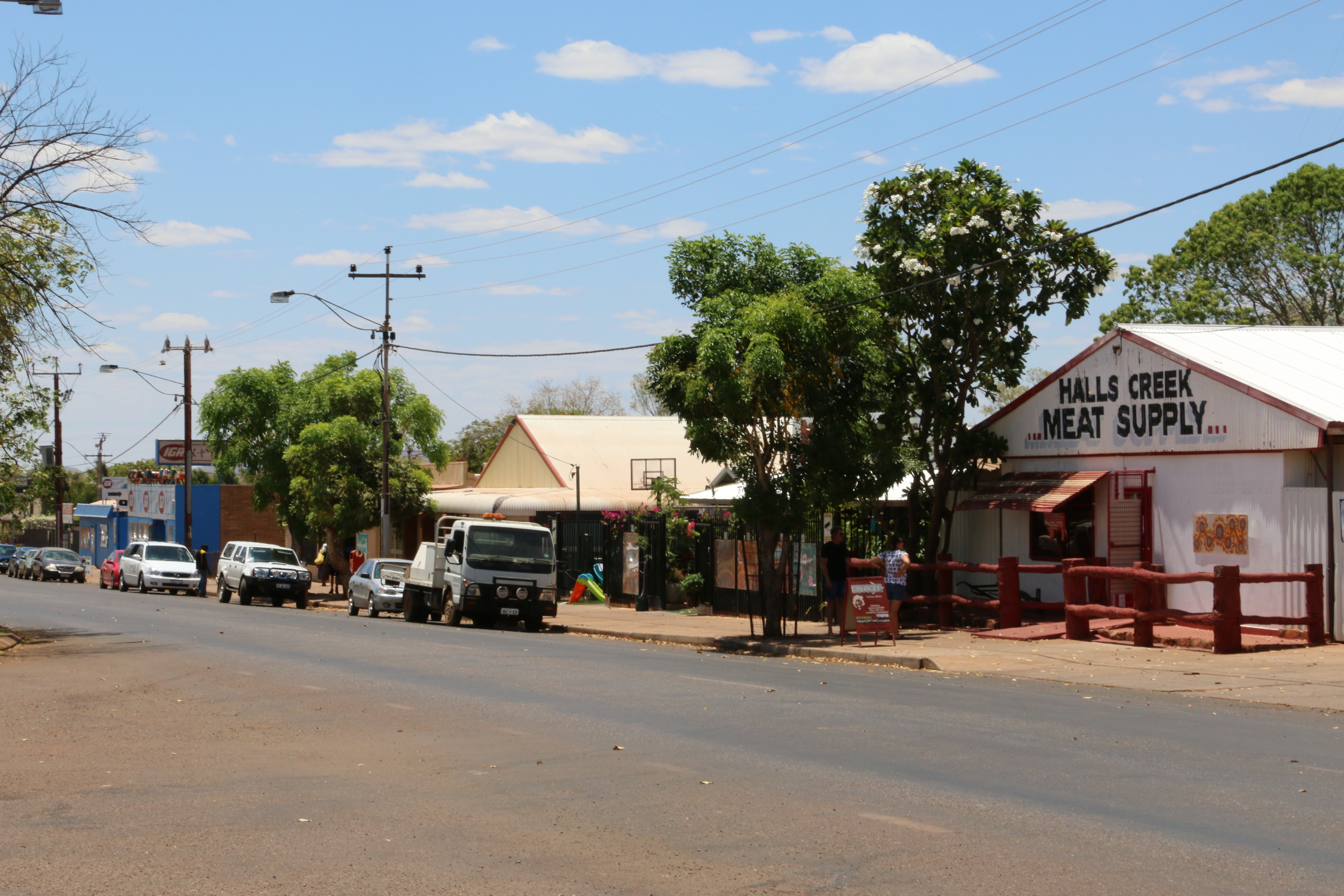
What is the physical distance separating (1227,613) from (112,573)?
40909 millimetres

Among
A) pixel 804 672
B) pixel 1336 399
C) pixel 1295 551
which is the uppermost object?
pixel 1336 399

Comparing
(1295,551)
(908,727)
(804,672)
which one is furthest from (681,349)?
(908,727)

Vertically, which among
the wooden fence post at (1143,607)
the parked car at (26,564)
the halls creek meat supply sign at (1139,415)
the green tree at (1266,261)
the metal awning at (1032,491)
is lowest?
the parked car at (26,564)

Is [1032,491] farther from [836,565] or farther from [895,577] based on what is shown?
[836,565]

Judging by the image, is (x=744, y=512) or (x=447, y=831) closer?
(x=447, y=831)

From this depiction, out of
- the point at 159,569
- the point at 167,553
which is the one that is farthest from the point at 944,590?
the point at 167,553

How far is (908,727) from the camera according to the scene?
38.0 feet

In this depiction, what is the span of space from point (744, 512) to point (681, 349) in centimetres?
287

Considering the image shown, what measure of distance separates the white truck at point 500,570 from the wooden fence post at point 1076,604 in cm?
1062

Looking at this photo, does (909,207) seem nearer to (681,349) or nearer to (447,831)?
(681,349)

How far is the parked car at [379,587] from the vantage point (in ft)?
107

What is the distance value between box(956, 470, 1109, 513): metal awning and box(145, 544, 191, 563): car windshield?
1203 inches

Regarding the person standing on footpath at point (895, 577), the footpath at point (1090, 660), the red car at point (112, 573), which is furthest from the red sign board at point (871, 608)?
the red car at point (112, 573)

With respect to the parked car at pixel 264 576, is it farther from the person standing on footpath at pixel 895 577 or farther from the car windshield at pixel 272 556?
the person standing on footpath at pixel 895 577
